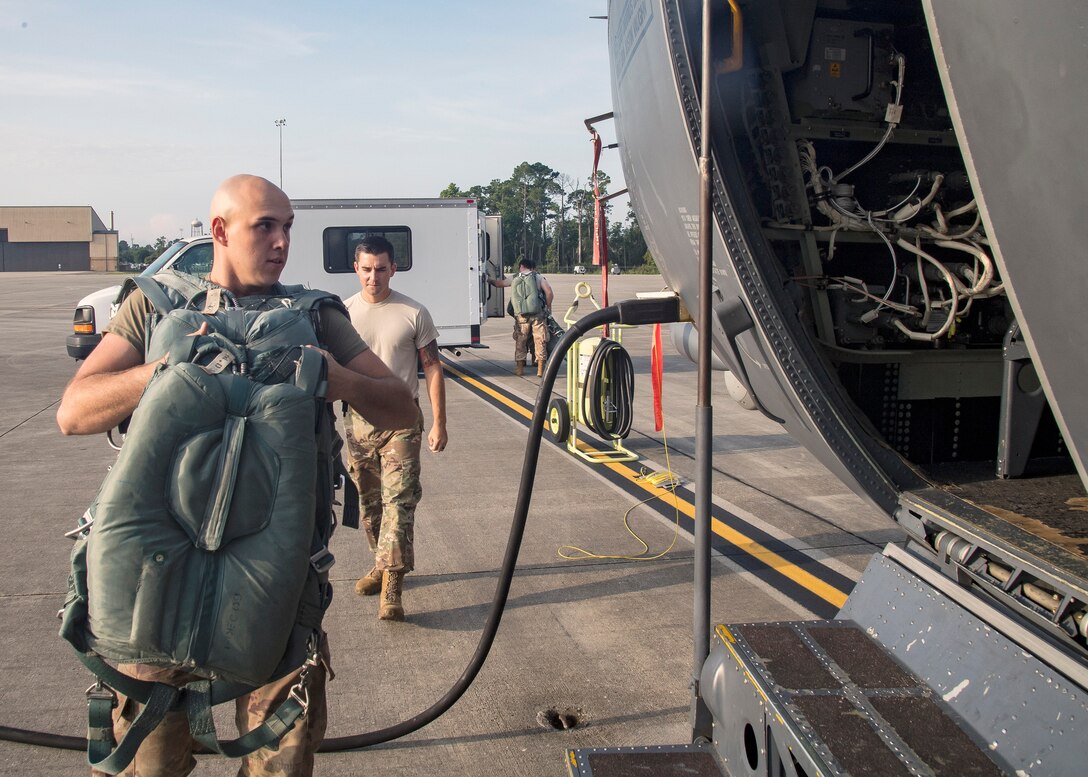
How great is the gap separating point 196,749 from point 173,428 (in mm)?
1042

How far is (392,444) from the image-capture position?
4.79 meters

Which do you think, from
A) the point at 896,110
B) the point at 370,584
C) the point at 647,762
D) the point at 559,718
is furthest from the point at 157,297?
the point at 896,110

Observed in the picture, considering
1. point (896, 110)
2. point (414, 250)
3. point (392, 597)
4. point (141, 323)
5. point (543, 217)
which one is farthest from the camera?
point (543, 217)

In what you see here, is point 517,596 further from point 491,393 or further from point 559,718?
point 491,393

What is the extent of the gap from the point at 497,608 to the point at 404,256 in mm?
10749

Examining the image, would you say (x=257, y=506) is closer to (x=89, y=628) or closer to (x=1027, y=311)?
(x=89, y=628)

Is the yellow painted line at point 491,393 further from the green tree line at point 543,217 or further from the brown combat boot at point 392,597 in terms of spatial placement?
the green tree line at point 543,217

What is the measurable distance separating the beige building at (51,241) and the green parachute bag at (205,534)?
10342 cm

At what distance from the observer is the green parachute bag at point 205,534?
1.99 meters

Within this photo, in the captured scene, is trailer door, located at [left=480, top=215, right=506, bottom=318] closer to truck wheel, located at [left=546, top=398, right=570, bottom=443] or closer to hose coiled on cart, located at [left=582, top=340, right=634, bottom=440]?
hose coiled on cart, located at [left=582, top=340, right=634, bottom=440]

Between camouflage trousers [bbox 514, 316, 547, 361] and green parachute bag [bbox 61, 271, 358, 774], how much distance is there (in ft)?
37.4

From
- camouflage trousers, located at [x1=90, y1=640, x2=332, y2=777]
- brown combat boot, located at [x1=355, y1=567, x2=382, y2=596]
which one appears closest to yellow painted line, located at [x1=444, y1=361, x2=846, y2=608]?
brown combat boot, located at [x1=355, y1=567, x2=382, y2=596]

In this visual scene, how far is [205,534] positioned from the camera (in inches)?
80.0

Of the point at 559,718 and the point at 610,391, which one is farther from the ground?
the point at 610,391
